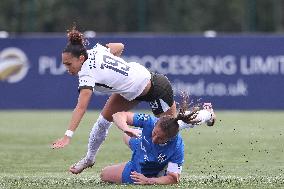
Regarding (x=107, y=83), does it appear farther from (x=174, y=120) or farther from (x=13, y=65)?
(x=13, y=65)

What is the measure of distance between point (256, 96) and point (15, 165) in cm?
1153

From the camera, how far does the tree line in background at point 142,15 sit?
26203mm

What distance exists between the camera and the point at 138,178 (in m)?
9.81

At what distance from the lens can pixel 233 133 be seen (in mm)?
17266

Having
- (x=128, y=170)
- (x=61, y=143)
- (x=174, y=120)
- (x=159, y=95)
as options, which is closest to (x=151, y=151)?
(x=128, y=170)

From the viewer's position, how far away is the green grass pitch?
10.4 meters

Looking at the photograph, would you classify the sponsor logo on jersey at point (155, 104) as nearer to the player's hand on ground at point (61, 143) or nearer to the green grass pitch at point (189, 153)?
the green grass pitch at point (189, 153)

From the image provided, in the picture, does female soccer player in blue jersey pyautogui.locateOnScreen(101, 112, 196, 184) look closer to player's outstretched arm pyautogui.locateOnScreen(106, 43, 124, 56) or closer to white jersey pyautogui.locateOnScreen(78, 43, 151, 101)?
white jersey pyautogui.locateOnScreen(78, 43, 151, 101)

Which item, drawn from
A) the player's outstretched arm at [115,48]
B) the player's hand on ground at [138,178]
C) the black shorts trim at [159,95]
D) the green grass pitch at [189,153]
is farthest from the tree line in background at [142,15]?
the player's hand on ground at [138,178]

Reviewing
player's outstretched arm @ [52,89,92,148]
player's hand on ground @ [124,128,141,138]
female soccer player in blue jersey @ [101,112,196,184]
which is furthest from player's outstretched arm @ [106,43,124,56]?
player's hand on ground @ [124,128,141,138]

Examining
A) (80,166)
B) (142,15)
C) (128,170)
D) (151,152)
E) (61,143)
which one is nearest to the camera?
(61,143)

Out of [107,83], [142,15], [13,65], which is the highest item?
[107,83]

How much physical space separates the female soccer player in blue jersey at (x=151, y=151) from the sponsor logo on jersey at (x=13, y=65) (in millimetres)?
13679

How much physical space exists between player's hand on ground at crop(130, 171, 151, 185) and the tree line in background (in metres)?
16.2
